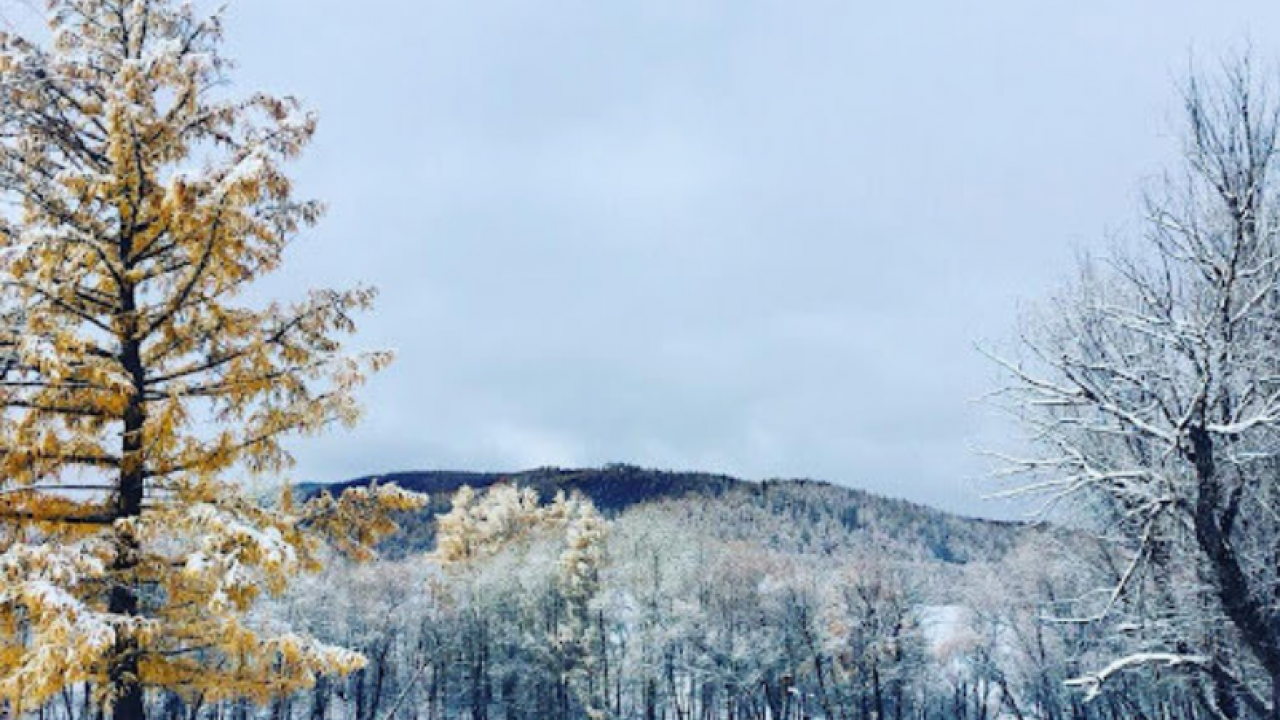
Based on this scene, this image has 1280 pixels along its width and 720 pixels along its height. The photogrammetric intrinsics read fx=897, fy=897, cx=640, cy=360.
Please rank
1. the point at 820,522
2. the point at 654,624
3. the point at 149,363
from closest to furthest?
1. the point at 149,363
2. the point at 654,624
3. the point at 820,522

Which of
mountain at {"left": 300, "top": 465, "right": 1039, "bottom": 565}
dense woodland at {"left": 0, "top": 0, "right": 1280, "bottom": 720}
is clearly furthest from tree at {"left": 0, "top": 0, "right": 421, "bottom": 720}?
mountain at {"left": 300, "top": 465, "right": 1039, "bottom": 565}

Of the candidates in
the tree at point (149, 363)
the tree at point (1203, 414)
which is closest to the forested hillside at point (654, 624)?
the tree at point (1203, 414)

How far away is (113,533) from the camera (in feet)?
24.6

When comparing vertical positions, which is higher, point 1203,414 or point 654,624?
point 1203,414

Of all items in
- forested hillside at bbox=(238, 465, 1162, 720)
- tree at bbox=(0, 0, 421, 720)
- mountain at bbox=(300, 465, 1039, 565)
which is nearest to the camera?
tree at bbox=(0, 0, 421, 720)

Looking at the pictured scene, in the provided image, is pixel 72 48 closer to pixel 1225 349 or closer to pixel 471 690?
pixel 1225 349

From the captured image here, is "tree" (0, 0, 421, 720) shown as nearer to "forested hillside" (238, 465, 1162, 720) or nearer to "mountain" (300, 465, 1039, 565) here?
"forested hillside" (238, 465, 1162, 720)

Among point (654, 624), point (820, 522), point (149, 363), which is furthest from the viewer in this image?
point (820, 522)

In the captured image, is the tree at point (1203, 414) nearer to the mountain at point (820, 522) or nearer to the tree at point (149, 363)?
the tree at point (149, 363)

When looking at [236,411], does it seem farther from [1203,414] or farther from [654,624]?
[654,624]

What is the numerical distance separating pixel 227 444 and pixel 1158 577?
13293mm

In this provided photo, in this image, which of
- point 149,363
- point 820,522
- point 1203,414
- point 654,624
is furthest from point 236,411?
point 820,522

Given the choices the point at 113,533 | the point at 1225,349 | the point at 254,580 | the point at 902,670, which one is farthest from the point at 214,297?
the point at 902,670

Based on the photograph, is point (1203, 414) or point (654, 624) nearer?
point (1203, 414)
